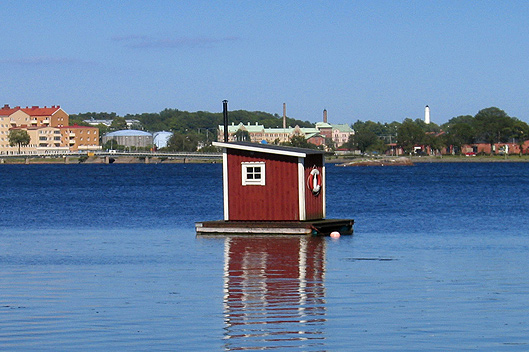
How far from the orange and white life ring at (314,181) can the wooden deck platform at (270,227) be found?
1032 millimetres

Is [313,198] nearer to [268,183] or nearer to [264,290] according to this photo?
[268,183]

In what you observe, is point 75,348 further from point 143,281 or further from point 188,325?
point 143,281

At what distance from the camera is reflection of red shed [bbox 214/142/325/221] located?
29.3 metres

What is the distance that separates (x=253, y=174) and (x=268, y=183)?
1.88 ft

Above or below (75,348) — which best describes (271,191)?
above

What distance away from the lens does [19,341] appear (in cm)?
1325

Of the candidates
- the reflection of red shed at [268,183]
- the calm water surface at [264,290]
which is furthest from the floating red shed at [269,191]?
the calm water surface at [264,290]

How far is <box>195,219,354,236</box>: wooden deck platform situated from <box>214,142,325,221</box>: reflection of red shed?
0.34 m

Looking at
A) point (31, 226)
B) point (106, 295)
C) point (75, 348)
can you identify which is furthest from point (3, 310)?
point (31, 226)

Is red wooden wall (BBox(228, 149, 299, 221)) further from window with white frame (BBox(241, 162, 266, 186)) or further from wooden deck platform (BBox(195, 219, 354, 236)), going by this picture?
wooden deck platform (BBox(195, 219, 354, 236))

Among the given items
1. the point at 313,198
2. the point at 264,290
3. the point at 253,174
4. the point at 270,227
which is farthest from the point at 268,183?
the point at 264,290

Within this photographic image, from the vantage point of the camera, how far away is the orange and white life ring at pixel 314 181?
97.5 feet

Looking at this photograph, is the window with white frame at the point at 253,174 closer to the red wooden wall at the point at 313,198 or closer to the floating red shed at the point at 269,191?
the floating red shed at the point at 269,191

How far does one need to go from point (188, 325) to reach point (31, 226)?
24.1 meters
